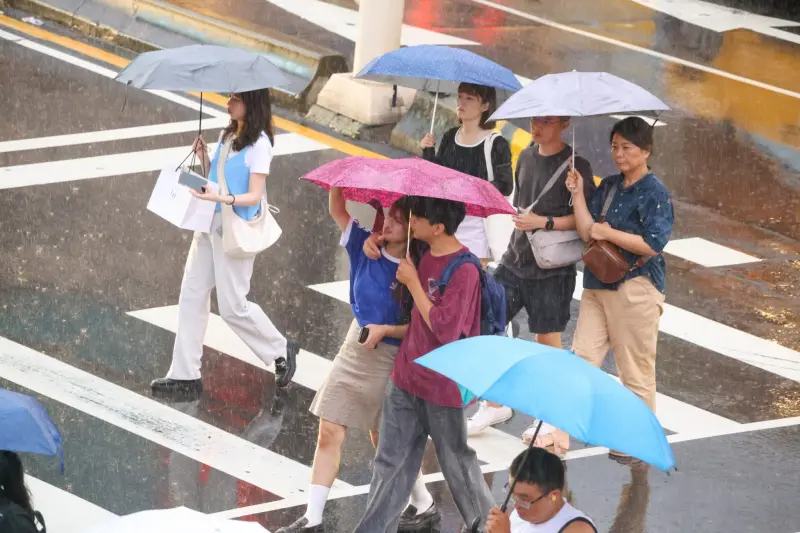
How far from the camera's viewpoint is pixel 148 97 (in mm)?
15719

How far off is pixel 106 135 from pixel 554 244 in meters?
6.93

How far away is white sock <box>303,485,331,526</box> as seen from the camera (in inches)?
294

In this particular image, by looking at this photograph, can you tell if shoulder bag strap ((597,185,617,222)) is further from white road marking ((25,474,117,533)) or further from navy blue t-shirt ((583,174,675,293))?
white road marking ((25,474,117,533))

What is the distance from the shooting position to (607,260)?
831 cm

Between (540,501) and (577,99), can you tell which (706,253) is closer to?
(577,99)

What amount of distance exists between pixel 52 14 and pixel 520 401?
14.4 m

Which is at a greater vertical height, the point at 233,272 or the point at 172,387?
the point at 233,272

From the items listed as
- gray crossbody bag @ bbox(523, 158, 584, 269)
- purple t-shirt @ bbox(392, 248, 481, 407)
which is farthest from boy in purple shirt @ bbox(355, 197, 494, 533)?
gray crossbody bag @ bbox(523, 158, 584, 269)

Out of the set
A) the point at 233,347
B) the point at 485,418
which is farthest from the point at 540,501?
the point at 233,347

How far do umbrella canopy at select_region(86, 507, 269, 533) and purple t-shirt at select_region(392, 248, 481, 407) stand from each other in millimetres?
2843

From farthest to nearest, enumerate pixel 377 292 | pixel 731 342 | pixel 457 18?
pixel 457 18 < pixel 731 342 < pixel 377 292

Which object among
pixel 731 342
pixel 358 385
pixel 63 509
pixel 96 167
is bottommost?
pixel 63 509

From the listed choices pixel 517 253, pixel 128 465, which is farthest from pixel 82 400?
pixel 517 253

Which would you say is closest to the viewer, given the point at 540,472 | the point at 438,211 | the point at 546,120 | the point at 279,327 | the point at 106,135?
the point at 540,472
